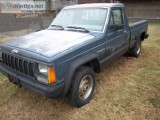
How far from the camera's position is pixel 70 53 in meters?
3.22

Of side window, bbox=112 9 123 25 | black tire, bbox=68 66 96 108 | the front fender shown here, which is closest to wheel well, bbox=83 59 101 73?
black tire, bbox=68 66 96 108

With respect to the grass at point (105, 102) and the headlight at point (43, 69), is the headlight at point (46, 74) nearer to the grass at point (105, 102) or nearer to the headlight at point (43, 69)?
the headlight at point (43, 69)

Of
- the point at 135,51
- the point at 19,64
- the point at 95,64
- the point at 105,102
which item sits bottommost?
the point at 105,102

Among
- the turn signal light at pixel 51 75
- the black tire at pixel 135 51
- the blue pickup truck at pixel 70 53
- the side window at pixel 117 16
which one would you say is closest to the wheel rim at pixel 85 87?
the blue pickup truck at pixel 70 53

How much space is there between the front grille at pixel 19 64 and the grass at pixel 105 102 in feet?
2.77

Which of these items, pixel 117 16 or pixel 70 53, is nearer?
pixel 70 53

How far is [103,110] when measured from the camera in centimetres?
360

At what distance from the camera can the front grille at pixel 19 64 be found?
320 centimetres

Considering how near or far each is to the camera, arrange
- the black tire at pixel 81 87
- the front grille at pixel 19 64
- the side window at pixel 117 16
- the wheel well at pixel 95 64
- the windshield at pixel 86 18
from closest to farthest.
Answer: the front grille at pixel 19 64
the black tire at pixel 81 87
the wheel well at pixel 95 64
the windshield at pixel 86 18
the side window at pixel 117 16

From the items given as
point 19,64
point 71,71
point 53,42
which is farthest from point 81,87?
point 19,64

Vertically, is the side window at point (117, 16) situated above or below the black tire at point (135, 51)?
above

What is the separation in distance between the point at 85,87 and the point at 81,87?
0.49 ft

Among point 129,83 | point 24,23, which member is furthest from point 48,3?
point 129,83

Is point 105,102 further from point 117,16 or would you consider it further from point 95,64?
point 117,16
